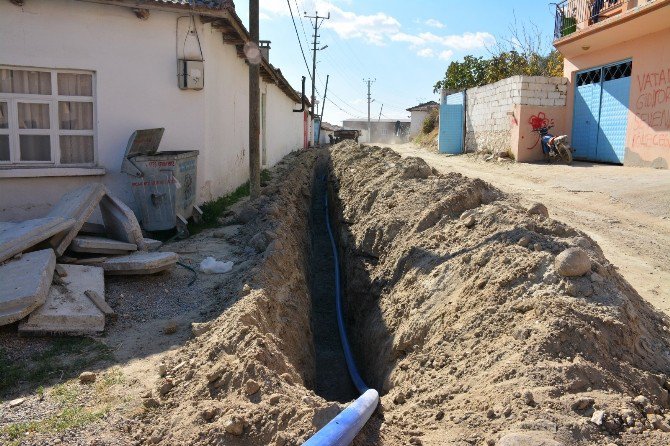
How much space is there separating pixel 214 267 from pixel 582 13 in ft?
51.8

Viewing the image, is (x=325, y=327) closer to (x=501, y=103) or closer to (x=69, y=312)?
(x=69, y=312)

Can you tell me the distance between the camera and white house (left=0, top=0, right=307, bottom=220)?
26.5 ft

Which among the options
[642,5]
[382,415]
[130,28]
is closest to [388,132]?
[642,5]

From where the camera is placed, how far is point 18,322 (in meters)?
4.58

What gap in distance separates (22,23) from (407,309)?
6.71 m

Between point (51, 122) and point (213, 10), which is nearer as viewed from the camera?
point (51, 122)

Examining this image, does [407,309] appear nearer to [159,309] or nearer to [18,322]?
[159,309]

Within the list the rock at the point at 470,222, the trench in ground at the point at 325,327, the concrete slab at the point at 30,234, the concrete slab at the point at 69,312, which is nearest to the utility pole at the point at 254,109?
the trench in ground at the point at 325,327

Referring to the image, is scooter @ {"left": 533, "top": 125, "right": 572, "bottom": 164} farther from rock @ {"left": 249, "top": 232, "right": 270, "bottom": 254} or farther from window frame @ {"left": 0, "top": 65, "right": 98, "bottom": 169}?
window frame @ {"left": 0, "top": 65, "right": 98, "bottom": 169}

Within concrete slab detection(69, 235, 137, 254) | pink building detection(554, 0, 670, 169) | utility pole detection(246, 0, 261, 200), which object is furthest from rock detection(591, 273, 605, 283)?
pink building detection(554, 0, 670, 169)

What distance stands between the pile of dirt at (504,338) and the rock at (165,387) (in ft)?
4.43

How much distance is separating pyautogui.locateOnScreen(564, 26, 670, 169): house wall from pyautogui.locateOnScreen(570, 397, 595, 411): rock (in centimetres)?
1230

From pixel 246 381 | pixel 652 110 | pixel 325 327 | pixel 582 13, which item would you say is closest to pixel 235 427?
pixel 246 381

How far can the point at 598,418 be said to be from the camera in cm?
Answer: 265
